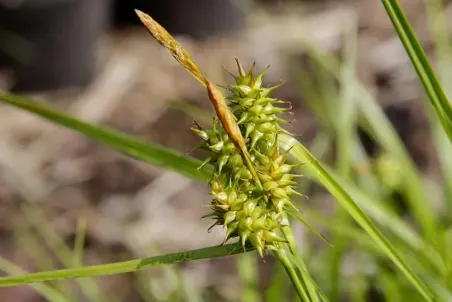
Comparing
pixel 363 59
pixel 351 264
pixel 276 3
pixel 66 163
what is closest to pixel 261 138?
pixel 351 264

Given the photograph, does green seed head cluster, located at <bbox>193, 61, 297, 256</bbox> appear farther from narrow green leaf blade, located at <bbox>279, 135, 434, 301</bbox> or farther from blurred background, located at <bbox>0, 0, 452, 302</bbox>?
blurred background, located at <bbox>0, 0, 452, 302</bbox>

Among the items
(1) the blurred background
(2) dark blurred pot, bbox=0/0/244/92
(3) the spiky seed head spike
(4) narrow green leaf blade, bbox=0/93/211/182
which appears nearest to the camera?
(3) the spiky seed head spike

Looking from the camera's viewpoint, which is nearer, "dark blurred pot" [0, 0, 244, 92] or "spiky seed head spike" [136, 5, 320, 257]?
"spiky seed head spike" [136, 5, 320, 257]

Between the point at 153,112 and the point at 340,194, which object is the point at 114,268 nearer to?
the point at 340,194

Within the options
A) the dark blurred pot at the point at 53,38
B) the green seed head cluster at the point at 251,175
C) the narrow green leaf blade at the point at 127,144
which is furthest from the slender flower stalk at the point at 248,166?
the dark blurred pot at the point at 53,38

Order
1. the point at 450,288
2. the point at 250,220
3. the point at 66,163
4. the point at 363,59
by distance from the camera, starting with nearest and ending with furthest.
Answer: the point at 250,220 < the point at 450,288 < the point at 66,163 < the point at 363,59

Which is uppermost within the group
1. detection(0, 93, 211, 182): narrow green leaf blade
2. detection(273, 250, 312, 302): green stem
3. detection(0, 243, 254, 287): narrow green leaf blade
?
detection(0, 93, 211, 182): narrow green leaf blade

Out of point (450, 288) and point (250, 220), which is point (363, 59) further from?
point (250, 220)

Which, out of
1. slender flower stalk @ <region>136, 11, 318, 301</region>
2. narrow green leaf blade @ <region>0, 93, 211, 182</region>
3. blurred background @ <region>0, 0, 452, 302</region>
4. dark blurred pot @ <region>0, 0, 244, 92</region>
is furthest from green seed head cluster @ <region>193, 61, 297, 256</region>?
dark blurred pot @ <region>0, 0, 244, 92</region>
